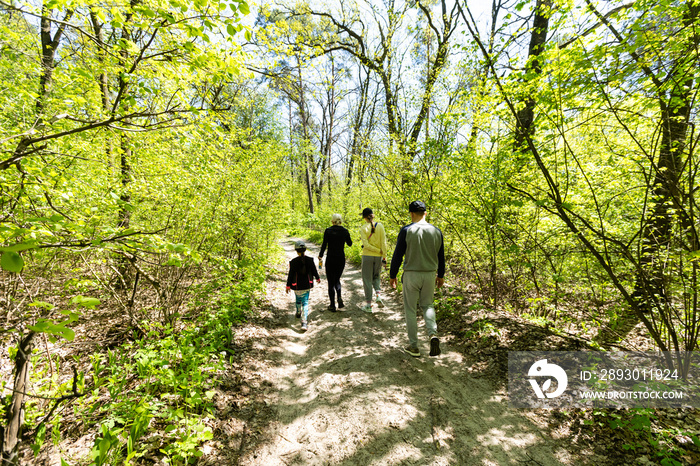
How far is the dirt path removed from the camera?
8.11 feet

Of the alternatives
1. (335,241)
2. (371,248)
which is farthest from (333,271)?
(371,248)

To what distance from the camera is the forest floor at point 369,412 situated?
247cm

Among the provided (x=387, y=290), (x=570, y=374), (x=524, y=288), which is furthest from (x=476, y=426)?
(x=387, y=290)

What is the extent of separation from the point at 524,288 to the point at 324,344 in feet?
11.8

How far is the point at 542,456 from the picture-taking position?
244 cm

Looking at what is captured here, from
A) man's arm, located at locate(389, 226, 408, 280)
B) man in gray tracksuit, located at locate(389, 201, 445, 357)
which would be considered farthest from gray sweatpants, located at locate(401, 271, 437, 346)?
man's arm, located at locate(389, 226, 408, 280)

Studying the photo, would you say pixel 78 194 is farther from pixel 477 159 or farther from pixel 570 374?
pixel 570 374

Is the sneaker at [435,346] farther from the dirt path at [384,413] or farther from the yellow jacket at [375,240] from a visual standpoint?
the yellow jacket at [375,240]

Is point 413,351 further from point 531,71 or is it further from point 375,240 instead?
point 531,71

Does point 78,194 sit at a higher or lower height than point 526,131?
lower

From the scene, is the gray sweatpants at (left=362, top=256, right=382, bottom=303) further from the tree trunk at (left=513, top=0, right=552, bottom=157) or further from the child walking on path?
the tree trunk at (left=513, top=0, right=552, bottom=157)

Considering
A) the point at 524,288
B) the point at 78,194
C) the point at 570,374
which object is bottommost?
the point at 570,374

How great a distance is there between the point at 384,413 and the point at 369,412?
163 millimetres

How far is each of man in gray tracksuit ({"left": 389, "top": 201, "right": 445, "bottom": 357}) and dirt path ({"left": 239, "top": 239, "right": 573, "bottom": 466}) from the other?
0.43m
